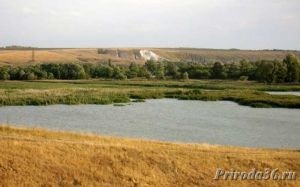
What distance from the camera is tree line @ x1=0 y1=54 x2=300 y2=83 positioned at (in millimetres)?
104812

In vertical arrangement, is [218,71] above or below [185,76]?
above

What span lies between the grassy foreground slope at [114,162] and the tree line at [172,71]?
84.4m

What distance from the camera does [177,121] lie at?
4684 cm

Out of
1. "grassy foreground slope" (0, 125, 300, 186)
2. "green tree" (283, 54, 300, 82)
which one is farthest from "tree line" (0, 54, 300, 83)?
"grassy foreground slope" (0, 125, 300, 186)

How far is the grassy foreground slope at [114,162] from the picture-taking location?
1795cm

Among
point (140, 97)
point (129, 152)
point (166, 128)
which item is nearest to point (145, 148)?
point (129, 152)

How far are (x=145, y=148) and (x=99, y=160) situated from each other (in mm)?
2865

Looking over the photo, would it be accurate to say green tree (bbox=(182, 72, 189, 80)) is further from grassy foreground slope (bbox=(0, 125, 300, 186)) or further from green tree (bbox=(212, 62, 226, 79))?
grassy foreground slope (bbox=(0, 125, 300, 186))

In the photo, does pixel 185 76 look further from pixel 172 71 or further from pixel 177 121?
pixel 177 121

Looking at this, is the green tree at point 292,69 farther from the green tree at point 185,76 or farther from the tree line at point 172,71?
the green tree at point 185,76

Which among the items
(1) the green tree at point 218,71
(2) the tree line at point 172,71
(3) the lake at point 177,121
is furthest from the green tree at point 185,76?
A: (3) the lake at point 177,121

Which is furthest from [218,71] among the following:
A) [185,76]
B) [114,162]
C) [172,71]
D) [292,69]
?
[114,162]

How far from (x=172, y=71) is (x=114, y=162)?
11625cm

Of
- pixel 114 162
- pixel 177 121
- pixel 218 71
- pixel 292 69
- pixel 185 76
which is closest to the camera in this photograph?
pixel 114 162
